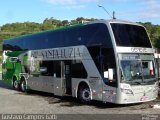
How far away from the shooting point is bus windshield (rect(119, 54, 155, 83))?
14.3 m

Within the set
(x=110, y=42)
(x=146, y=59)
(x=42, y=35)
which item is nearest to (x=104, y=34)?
(x=110, y=42)

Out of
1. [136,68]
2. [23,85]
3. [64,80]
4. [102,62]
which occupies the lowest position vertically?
[23,85]

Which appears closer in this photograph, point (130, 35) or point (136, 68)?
point (136, 68)

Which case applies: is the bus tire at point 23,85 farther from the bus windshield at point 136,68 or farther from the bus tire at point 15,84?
the bus windshield at point 136,68

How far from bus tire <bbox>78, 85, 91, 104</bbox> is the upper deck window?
8.99 feet

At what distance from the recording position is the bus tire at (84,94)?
16000mm

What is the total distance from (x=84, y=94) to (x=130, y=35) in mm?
3288

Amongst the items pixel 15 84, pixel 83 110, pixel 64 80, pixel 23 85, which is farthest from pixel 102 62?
pixel 15 84

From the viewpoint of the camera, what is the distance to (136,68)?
48.3 feet

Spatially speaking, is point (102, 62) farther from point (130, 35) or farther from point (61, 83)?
point (61, 83)

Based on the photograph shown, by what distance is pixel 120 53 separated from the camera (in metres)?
14.3

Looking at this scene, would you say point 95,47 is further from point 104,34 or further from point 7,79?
point 7,79

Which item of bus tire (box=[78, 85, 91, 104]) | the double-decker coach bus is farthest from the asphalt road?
the double-decker coach bus

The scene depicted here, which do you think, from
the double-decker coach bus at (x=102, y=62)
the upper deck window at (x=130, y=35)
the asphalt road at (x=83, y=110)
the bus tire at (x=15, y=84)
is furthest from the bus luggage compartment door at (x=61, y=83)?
the bus tire at (x=15, y=84)
